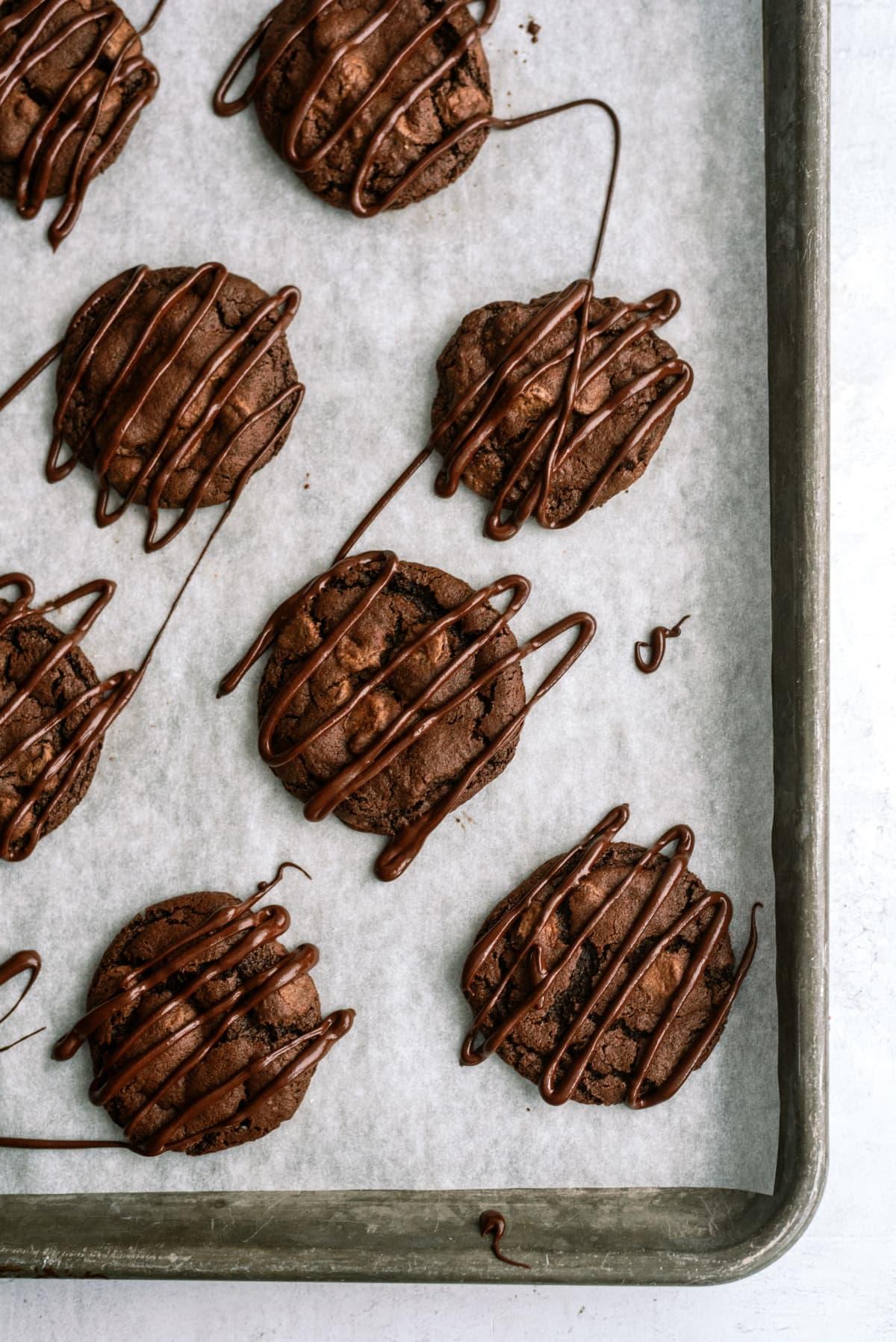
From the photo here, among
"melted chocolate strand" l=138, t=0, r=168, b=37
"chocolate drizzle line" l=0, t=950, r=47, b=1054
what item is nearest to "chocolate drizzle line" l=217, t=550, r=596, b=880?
"chocolate drizzle line" l=0, t=950, r=47, b=1054

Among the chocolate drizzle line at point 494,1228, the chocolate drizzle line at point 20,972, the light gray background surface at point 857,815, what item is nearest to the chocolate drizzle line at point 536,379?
the light gray background surface at point 857,815

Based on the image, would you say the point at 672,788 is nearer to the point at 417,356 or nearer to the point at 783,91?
the point at 417,356

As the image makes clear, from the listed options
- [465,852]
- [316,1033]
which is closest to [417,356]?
[465,852]

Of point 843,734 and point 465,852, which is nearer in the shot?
point 465,852

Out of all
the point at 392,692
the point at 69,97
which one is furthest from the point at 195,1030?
the point at 69,97

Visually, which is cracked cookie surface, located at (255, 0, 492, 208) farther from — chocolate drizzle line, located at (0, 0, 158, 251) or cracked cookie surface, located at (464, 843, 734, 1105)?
cracked cookie surface, located at (464, 843, 734, 1105)

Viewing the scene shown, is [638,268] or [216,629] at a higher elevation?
[638,268]

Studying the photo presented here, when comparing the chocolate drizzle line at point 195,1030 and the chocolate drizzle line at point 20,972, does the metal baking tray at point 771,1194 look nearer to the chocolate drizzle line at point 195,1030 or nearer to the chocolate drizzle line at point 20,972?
the chocolate drizzle line at point 195,1030
